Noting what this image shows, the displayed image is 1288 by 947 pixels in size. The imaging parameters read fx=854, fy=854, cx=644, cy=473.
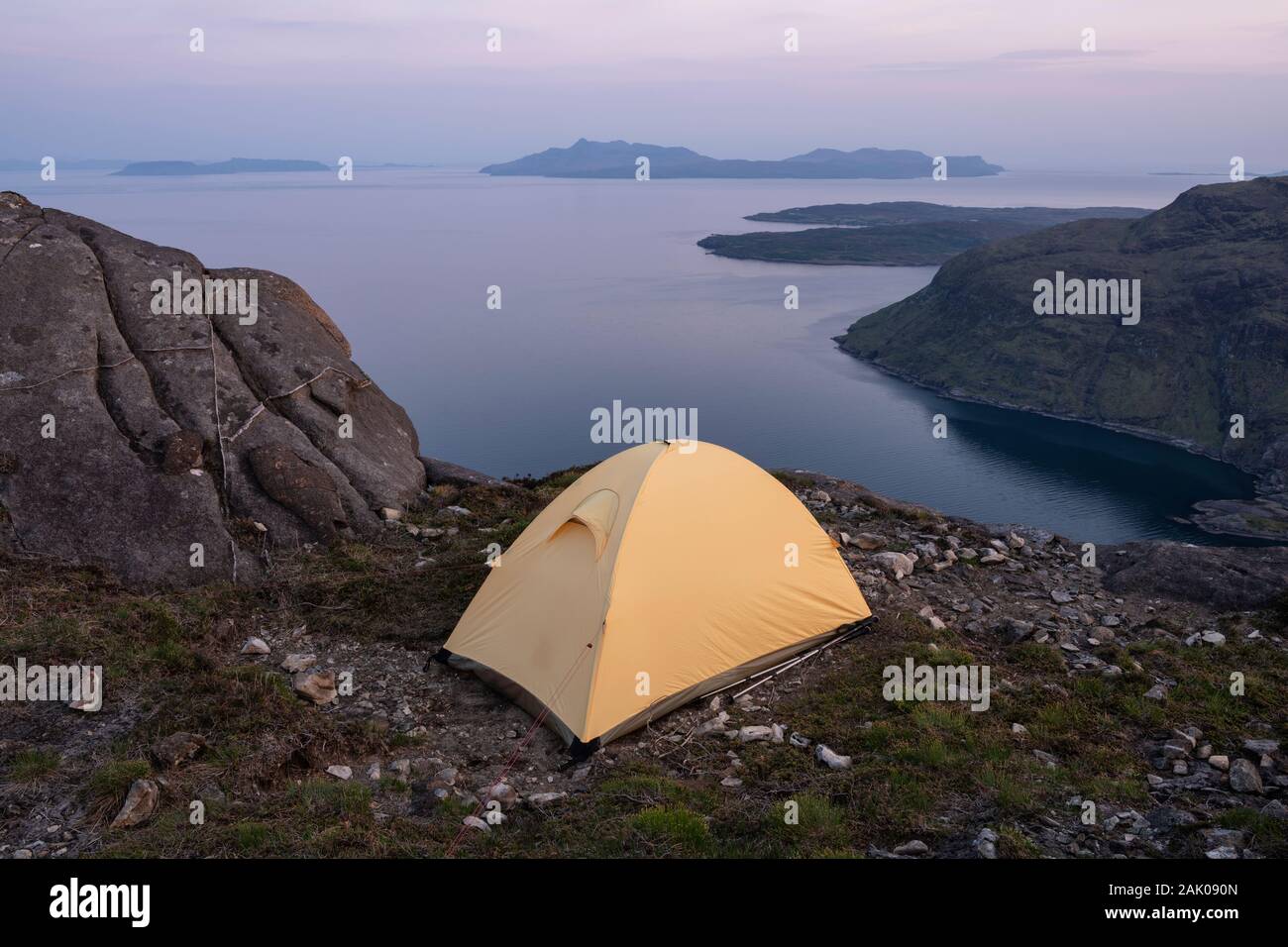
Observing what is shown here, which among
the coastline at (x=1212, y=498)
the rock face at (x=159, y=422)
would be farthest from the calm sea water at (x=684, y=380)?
the rock face at (x=159, y=422)

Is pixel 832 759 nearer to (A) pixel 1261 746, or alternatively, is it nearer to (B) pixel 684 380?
(A) pixel 1261 746

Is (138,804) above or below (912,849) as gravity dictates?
above

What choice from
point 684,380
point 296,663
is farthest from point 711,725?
point 684,380

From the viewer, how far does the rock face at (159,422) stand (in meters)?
12.0

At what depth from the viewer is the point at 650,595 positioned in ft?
31.5

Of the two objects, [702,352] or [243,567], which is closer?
[243,567]

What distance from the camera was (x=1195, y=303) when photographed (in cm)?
9444

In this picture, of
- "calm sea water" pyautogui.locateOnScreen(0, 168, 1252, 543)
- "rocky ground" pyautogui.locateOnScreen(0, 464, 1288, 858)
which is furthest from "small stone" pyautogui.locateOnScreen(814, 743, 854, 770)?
"calm sea water" pyautogui.locateOnScreen(0, 168, 1252, 543)

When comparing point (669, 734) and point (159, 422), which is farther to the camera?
point (159, 422)

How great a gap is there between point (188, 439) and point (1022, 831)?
1217cm

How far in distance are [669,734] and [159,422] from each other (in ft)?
30.9

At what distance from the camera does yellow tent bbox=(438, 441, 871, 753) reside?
360 inches

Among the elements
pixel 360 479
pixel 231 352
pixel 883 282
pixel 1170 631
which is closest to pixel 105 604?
pixel 360 479
